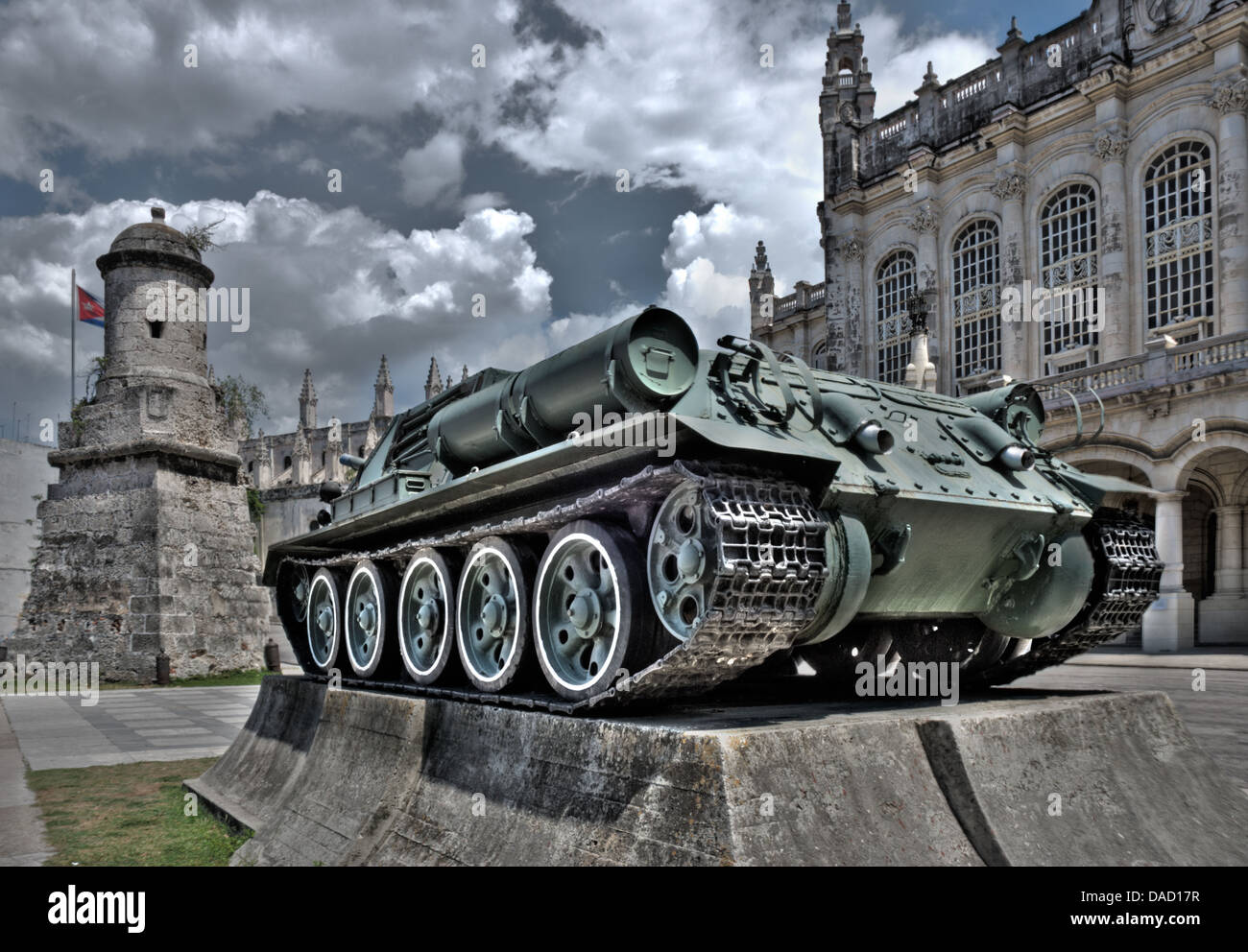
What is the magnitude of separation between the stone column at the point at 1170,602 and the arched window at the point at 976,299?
34.6 ft

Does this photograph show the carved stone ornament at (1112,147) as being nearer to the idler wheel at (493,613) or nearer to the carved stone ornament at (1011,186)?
the carved stone ornament at (1011,186)

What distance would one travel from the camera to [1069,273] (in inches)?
1261

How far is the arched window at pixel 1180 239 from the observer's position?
28500 mm

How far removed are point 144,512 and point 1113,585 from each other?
20371 mm

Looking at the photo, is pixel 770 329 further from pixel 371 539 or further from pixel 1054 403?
pixel 371 539

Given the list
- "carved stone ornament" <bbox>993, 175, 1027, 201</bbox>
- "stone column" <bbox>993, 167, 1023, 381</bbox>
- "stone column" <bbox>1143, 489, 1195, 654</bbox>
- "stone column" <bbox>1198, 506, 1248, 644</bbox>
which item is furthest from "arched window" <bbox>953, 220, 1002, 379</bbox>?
"stone column" <bbox>1143, 489, 1195, 654</bbox>

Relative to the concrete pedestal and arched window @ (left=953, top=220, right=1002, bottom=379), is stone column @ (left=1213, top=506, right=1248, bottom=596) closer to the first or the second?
the concrete pedestal

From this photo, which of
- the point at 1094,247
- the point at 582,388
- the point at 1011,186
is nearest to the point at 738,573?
the point at 582,388

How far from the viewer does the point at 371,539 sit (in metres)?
8.91

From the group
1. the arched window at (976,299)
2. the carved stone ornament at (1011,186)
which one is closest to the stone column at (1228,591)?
the arched window at (976,299)

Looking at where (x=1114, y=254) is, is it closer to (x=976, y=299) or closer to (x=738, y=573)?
(x=976, y=299)
